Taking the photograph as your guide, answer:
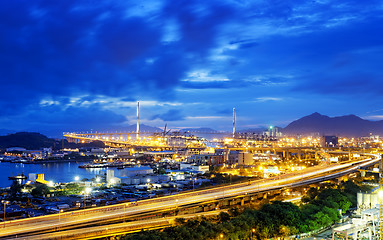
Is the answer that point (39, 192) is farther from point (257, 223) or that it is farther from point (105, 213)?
point (257, 223)

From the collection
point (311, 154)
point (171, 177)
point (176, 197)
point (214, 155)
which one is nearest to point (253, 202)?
point (176, 197)

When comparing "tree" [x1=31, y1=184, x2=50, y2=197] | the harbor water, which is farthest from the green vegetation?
the harbor water

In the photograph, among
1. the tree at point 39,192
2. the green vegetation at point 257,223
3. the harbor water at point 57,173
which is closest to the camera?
the green vegetation at point 257,223

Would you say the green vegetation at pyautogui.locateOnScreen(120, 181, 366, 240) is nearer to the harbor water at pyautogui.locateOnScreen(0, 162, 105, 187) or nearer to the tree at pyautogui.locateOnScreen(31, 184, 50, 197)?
the tree at pyautogui.locateOnScreen(31, 184, 50, 197)

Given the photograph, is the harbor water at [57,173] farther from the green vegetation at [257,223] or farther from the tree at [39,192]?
the green vegetation at [257,223]

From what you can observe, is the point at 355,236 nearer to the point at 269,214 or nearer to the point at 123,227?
the point at 269,214

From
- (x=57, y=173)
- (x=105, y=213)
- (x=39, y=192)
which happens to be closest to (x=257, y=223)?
(x=105, y=213)

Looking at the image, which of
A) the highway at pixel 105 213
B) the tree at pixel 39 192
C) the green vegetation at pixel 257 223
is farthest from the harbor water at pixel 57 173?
the green vegetation at pixel 257 223

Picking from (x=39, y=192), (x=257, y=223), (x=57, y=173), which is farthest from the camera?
(x=57, y=173)
